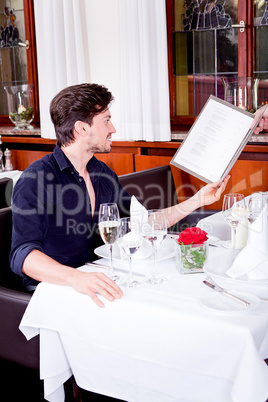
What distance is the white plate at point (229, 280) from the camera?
150 cm

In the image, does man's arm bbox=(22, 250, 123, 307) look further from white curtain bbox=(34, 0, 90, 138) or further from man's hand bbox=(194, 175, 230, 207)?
white curtain bbox=(34, 0, 90, 138)

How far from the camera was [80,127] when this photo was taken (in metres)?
2.20

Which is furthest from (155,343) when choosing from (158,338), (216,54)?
(216,54)

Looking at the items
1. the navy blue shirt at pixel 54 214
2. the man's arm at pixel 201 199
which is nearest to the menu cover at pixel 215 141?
the man's arm at pixel 201 199

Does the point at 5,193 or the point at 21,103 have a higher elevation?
the point at 21,103

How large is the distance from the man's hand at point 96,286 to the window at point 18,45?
12.3ft

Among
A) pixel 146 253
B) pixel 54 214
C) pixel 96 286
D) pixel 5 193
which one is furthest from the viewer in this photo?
pixel 5 193

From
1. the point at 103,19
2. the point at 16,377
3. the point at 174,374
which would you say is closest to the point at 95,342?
the point at 174,374

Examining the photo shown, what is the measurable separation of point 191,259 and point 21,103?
3607 mm

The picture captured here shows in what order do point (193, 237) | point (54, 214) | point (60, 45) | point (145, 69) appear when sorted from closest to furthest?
point (193, 237), point (54, 214), point (145, 69), point (60, 45)

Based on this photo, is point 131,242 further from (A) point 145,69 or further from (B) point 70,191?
(A) point 145,69

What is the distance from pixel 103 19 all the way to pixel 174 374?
11.4 ft

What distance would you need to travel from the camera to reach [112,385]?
1.57m

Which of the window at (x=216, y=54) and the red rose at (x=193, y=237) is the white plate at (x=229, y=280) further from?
the window at (x=216, y=54)
